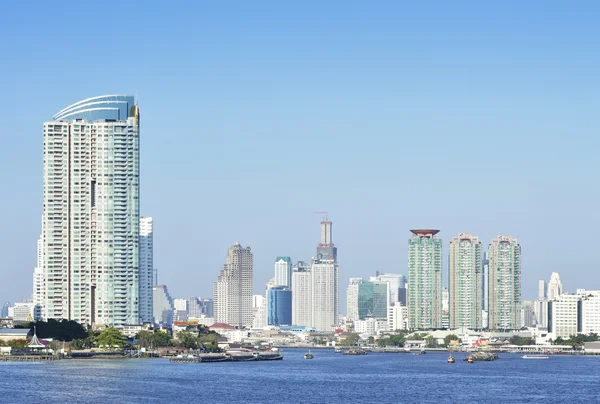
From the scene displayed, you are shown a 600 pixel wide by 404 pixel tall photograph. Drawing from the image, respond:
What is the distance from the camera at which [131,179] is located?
393ft

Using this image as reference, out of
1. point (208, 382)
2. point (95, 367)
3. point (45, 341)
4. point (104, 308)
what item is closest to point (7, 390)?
point (208, 382)

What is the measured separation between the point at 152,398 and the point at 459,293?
133m

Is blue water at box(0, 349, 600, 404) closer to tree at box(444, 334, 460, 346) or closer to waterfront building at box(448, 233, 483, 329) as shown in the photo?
tree at box(444, 334, 460, 346)

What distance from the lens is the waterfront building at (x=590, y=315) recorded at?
176 metres

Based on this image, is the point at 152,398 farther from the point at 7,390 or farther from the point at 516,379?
the point at 516,379

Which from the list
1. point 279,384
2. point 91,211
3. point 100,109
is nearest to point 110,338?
point 91,211

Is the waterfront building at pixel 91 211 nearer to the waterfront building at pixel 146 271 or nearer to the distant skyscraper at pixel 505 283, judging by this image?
the waterfront building at pixel 146 271

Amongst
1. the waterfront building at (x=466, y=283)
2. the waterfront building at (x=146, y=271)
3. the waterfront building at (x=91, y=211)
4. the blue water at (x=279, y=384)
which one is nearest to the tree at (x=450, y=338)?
the waterfront building at (x=466, y=283)

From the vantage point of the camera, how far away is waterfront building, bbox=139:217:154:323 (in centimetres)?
15175

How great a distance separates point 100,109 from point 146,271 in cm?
4081

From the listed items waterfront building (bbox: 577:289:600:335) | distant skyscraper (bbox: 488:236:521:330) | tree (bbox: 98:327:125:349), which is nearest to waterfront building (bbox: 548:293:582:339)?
waterfront building (bbox: 577:289:600:335)

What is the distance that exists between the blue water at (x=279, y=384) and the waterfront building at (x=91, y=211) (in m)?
16.4

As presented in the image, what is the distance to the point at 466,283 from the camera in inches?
7569

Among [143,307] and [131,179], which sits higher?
[131,179]
